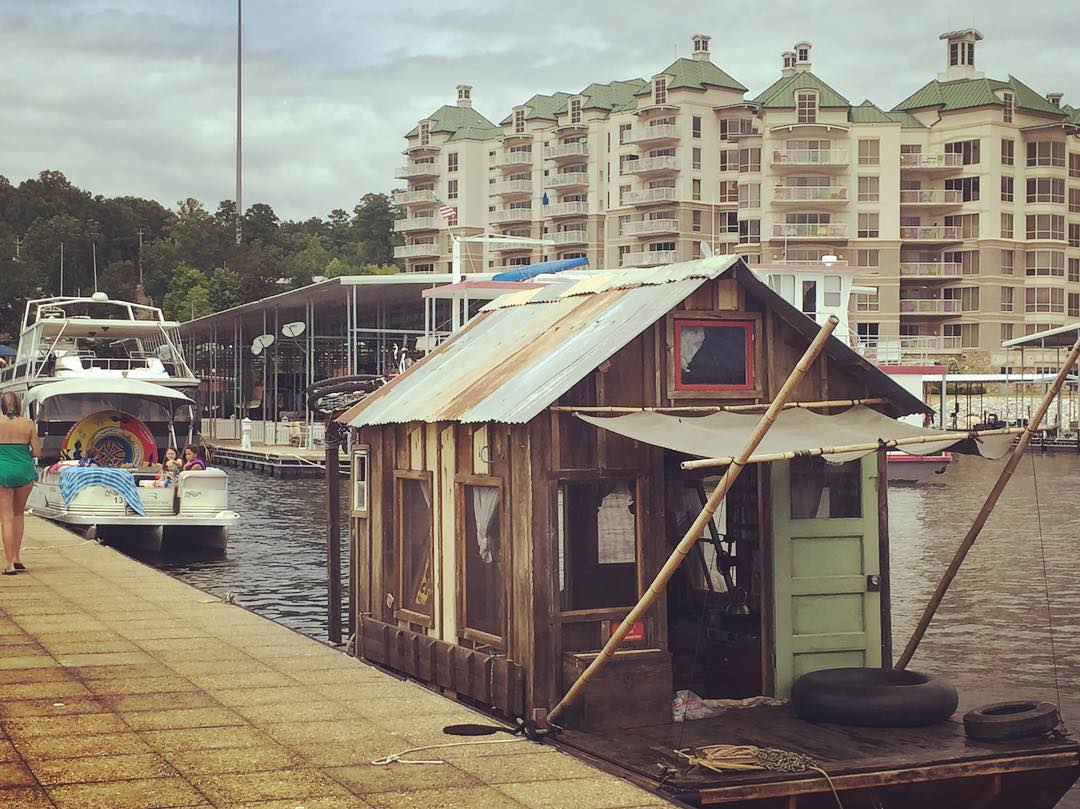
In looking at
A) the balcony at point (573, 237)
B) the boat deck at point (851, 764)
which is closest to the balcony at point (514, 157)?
the balcony at point (573, 237)

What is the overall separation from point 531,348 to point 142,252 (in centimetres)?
10392

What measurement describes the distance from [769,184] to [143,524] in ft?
268

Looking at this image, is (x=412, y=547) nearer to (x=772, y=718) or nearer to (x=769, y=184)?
(x=772, y=718)

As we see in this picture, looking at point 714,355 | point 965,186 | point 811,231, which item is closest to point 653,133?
point 811,231

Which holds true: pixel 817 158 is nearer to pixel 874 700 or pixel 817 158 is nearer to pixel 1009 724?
pixel 874 700

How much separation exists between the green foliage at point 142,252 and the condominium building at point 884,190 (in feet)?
52.2

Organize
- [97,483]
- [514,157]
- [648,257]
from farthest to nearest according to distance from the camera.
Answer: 1. [514,157]
2. [648,257]
3. [97,483]

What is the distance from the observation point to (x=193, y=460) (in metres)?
30.7

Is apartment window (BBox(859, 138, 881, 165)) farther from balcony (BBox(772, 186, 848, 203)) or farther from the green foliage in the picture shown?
the green foliage

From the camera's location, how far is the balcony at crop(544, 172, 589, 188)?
396ft

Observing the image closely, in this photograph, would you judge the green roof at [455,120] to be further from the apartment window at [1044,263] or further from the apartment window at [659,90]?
the apartment window at [1044,263]

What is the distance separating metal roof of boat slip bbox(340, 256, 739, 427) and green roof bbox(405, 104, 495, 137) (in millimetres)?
124374

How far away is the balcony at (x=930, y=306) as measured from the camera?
104062mm

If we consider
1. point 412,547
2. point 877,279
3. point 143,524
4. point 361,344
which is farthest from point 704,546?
point 877,279
